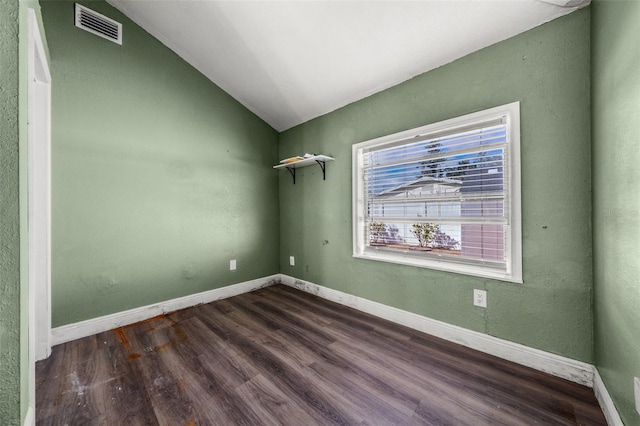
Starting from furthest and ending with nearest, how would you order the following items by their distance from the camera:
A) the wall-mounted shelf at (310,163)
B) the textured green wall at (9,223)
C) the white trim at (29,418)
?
the wall-mounted shelf at (310,163) → the white trim at (29,418) → the textured green wall at (9,223)

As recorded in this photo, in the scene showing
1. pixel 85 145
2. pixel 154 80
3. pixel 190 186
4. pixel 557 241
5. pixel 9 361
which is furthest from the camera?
pixel 190 186

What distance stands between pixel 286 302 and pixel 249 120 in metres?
2.26

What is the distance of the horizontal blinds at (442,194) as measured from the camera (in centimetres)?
181

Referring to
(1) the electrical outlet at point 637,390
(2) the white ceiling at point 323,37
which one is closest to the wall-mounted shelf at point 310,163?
(2) the white ceiling at point 323,37

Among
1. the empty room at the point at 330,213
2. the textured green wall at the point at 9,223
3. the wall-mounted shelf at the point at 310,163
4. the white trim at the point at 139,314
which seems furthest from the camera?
the wall-mounted shelf at the point at 310,163

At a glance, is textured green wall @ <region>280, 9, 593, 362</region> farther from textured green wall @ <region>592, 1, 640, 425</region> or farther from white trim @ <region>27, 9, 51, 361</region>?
white trim @ <region>27, 9, 51, 361</region>

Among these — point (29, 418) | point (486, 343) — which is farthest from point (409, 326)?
point (29, 418)

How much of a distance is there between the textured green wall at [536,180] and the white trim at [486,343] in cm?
5

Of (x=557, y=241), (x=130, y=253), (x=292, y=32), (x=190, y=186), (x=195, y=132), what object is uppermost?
(x=292, y=32)

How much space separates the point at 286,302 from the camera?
281 centimetres

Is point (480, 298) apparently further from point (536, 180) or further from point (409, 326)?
point (536, 180)

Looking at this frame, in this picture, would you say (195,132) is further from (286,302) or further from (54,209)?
(286,302)

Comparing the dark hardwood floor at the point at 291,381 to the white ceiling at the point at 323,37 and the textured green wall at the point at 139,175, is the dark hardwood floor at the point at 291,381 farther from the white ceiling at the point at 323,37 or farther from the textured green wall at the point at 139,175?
the white ceiling at the point at 323,37

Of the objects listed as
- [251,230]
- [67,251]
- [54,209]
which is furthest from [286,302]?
[54,209]
